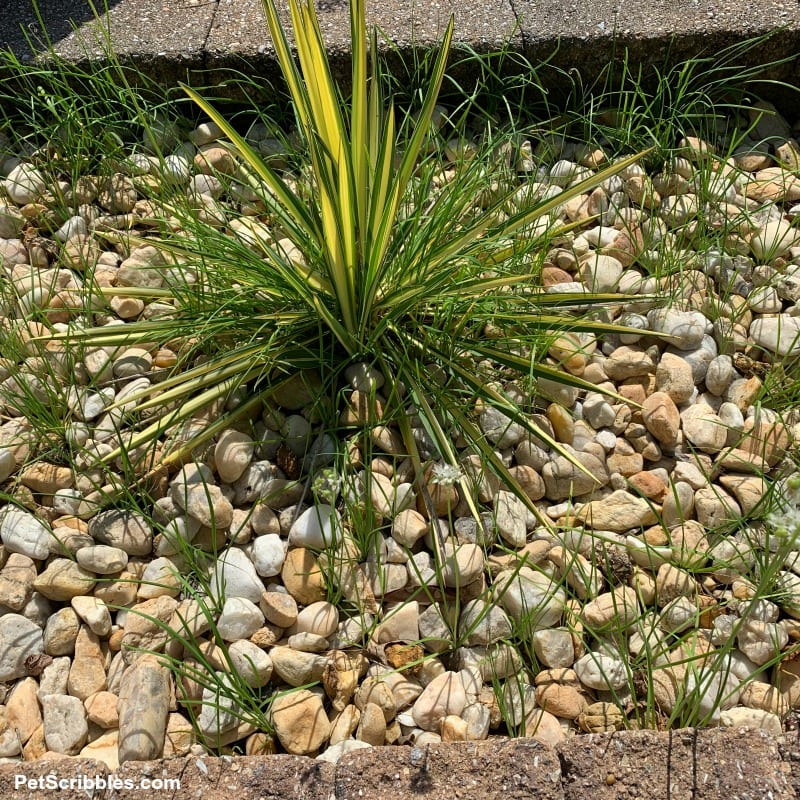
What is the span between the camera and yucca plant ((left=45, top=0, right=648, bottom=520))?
175 centimetres

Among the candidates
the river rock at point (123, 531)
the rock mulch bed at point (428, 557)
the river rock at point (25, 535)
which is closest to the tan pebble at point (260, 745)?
the rock mulch bed at point (428, 557)

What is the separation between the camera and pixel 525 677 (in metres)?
1.62

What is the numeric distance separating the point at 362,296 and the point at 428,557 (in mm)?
564

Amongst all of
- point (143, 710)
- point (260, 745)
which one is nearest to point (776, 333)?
point (260, 745)

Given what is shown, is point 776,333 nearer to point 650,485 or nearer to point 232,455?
point 650,485

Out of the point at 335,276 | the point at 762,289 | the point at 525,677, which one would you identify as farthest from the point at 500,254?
the point at 525,677

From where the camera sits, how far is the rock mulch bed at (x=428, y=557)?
156cm

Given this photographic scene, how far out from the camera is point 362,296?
182 cm

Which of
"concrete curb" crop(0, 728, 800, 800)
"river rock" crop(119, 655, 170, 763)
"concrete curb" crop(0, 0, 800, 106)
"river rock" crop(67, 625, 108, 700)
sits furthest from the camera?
"concrete curb" crop(0, 0, 800, 106)

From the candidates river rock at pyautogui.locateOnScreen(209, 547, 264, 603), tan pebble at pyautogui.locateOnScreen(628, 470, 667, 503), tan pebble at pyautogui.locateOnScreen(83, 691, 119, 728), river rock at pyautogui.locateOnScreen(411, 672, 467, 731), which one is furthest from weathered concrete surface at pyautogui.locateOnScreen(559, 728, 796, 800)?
tan pebble at pyautogui.locateOnScreen(83, 691, 119, 728)

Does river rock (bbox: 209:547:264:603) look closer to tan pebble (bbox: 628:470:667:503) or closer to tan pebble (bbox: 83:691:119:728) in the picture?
tan pebble (bbox: 83:691:119:728)

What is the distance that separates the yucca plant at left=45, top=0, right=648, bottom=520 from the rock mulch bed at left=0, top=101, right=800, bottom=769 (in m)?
0.07

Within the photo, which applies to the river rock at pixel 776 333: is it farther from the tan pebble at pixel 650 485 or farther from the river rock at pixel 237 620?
the river rock at pixel 237 620

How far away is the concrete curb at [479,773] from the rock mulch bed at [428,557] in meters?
0.10
